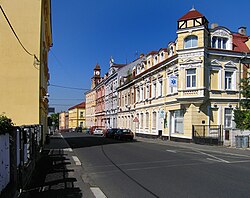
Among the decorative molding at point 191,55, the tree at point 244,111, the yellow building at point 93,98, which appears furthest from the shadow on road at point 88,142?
the yellow building at point 93,98

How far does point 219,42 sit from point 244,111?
7490 mm

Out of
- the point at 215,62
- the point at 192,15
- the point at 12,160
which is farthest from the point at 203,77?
the point at 12,160

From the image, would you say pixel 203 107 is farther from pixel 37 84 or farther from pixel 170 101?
pixel 37 84

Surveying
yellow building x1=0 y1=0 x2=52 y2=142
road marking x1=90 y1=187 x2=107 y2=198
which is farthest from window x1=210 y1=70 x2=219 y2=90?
road marking x1=90 y1=187 x2=107 y2=198

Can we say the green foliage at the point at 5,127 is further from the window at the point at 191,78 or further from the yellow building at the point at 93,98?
the yellow building at the point at 93,98

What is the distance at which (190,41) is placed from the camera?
102 feet

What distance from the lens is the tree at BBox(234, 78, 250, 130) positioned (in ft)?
89.6

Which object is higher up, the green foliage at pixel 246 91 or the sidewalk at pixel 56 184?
the green foliage at pixel 246 91

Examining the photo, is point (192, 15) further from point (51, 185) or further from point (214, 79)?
point (51, 185)

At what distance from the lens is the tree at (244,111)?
27312 mm

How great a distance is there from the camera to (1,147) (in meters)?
6.79

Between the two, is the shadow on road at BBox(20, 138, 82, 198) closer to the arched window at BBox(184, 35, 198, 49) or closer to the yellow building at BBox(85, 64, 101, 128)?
the arched window at BBox(184, 35, 198, 49)

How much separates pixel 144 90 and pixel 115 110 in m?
20.9

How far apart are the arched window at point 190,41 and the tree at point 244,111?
5582 millimetres
